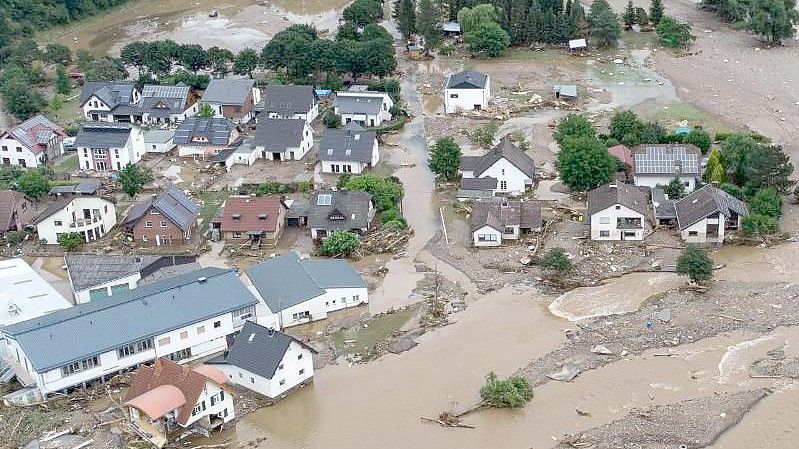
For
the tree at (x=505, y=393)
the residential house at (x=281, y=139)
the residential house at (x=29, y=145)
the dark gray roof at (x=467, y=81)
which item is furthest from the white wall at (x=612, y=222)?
the residential house at (x=29, y=145)

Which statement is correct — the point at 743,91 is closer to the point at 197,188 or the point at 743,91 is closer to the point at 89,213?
the point at 197,188

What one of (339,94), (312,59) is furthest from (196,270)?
(312,59)

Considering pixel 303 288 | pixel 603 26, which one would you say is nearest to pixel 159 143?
pixel 303 288

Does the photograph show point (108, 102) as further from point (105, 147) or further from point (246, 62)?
point (246, 62)

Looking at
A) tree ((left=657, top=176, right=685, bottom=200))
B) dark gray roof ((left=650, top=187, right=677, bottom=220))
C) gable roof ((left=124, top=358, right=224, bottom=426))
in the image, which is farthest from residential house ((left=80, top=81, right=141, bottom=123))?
gable roof ((left=124, top=358, right=224, bottom=426))

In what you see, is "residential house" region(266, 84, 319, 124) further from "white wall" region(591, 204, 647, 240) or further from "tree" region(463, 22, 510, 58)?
"white wall" region(591, 204, 647, 240)
